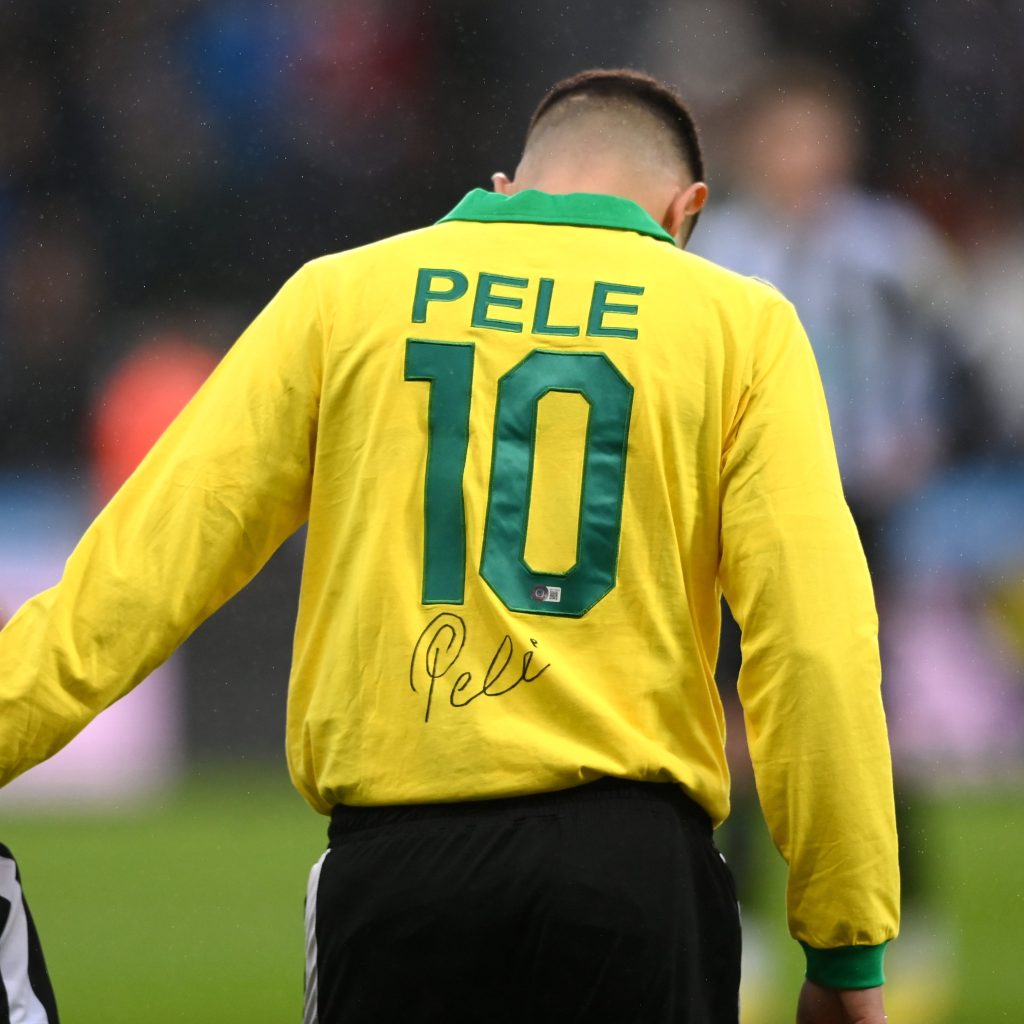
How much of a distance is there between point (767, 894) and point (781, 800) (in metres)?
4.07

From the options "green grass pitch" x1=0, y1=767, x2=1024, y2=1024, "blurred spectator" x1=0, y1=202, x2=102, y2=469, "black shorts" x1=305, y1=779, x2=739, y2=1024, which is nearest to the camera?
"black shorts" x1=305, y1=779, x2=739, y2=1024

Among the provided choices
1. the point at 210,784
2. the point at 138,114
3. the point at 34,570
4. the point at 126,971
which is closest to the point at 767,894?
the point at 126,971

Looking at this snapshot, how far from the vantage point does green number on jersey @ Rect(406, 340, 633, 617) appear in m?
Result: 2.46

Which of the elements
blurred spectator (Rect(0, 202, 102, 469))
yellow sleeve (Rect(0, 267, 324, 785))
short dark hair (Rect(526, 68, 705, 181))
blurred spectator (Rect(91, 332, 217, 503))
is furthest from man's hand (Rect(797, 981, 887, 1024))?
blurred spectator (Rect(0, 202, 102, 469))

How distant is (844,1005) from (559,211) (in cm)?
109

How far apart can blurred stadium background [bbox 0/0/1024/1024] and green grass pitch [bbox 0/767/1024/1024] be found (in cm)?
2

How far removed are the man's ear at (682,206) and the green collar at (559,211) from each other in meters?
0.16

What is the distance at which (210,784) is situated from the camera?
8.64 m

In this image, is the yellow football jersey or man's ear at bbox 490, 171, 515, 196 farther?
man's ear at bbox 490, 171, 515, 196

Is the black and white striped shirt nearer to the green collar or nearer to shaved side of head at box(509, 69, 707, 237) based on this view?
the green collar

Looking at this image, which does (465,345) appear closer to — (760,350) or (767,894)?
(760,350)

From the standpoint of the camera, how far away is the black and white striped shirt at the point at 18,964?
95.8 inches

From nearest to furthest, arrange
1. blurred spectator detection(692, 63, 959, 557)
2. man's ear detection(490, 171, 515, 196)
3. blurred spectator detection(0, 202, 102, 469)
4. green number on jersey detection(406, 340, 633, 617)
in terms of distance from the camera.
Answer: green number on jersey detection(406, 340, 633, 617)
man's ear detection(490, 171, 515, 196)
blurred spectator detection(692, 63, 959, 557)
blurred spectator detection(0, 202, 102, 469)
